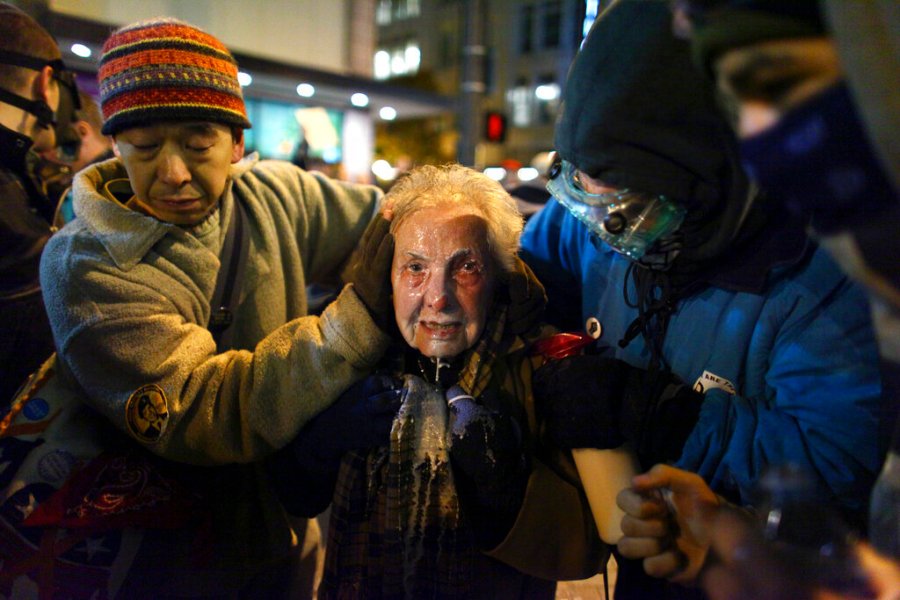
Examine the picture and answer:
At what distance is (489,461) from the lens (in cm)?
161

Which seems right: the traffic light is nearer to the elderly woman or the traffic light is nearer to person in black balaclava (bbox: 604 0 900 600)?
the elderly woman

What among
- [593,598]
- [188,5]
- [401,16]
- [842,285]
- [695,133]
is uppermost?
[401,16]

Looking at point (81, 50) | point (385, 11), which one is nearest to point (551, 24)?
point (385, 11)

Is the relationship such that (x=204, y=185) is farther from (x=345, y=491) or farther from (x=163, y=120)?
(x=345, y=491)

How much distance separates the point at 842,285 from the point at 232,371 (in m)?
1.56

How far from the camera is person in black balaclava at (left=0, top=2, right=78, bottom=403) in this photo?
219cm

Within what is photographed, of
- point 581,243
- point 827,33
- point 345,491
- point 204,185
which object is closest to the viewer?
point 827,33

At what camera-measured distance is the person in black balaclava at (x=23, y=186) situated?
2189mm

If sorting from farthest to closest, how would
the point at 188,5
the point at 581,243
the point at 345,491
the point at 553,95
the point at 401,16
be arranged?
the point at 401,16, the point at 553,95, the point at 188,5, the point at 581,243, the point at 345,491

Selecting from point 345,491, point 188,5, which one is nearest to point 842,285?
point 345,491

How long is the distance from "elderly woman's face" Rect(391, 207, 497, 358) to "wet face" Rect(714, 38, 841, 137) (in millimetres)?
991

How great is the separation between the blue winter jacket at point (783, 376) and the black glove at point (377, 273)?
0.72 metres

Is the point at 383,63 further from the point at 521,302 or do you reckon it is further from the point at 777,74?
the point at 777,74

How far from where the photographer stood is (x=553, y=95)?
32.1 m
